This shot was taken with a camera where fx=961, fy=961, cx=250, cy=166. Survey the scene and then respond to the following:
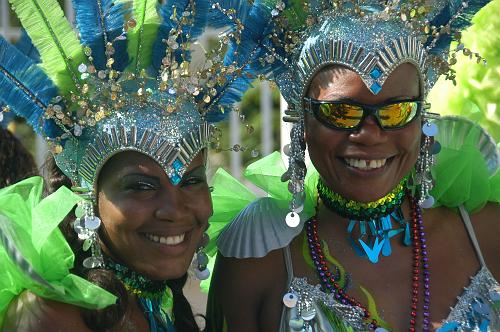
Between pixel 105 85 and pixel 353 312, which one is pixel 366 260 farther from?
pixel 105 85

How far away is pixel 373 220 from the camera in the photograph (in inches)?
133

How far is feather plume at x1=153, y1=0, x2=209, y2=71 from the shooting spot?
314 cm

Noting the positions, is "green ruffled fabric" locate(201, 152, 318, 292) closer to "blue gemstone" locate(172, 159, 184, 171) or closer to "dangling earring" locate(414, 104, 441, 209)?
"dangling earring" locate(414, 104, 441, 209)

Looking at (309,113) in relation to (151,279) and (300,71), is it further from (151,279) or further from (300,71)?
(151,279)

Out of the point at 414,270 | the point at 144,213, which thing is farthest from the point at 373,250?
the point at 144,213

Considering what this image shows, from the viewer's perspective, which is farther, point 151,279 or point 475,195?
point 475,195

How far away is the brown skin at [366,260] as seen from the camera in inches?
125

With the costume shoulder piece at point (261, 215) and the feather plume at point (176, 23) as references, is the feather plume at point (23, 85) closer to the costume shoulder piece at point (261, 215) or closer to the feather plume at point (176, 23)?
the feather plume at point (176, 23)

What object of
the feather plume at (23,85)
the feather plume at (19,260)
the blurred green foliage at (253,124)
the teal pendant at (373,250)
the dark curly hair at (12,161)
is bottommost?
the blurred green foliage at (253,124)

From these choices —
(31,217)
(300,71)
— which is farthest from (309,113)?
(31,217)

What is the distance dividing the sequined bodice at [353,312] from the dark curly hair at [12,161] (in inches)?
60.4

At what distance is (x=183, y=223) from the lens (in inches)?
120

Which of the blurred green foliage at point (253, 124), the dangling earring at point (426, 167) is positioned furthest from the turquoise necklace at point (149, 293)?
the blurred green foliage at point (253, 124)

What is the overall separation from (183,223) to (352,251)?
672mm
